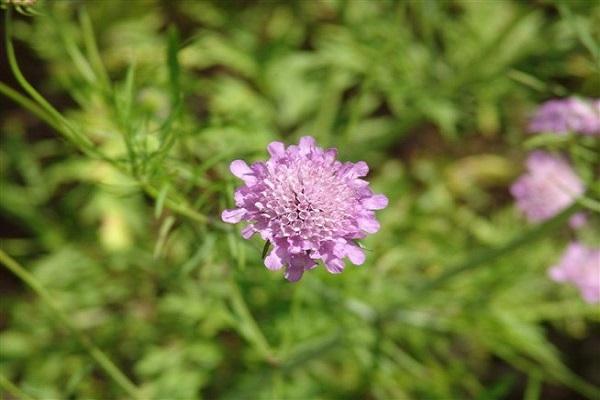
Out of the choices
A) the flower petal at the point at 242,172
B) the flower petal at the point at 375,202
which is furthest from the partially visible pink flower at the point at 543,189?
the flower petal at the point at 242,172

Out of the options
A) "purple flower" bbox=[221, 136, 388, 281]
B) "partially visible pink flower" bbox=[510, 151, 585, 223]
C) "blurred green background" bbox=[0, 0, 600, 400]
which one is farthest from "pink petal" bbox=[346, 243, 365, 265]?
"partially visible pink flower" bbox=[510, 151, 585, 223]

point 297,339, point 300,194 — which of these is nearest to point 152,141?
point 300,194

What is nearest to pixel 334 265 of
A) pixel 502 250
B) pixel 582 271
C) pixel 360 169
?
pixel 360 169

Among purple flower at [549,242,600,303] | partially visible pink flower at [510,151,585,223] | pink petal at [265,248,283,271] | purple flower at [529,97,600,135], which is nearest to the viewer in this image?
pink petal at [265,248,283,271]

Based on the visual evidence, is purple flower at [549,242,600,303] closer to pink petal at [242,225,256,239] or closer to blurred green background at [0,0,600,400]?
blurred green background at [0,0,600,400]

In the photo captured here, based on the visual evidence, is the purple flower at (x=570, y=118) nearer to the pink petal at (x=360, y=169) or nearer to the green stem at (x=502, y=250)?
the green stem at (x=502, y=250)
